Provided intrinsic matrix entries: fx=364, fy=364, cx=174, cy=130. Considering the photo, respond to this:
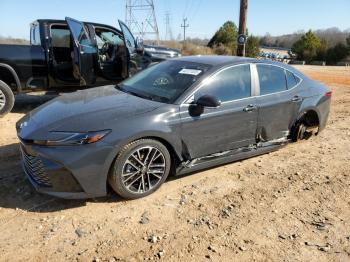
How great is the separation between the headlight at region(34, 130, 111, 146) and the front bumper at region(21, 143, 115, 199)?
0.04m

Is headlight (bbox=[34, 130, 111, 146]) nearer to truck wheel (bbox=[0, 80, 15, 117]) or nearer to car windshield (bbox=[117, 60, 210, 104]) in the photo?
car windshield (bbox=[117, 60, 210, 104])

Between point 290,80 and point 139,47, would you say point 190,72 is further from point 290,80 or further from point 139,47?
point 139,47

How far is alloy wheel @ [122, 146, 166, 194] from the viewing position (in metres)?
3.91

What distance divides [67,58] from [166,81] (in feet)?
15.1

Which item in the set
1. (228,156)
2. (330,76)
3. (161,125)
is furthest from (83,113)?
(330,76)

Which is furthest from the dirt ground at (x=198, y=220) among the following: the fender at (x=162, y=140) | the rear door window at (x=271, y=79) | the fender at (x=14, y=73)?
the fender at (x=14, y=73)

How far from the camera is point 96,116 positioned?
3893 millimetres

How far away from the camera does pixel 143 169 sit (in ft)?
13.1

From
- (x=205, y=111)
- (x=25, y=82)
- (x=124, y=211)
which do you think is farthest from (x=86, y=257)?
(x=25, y=82)

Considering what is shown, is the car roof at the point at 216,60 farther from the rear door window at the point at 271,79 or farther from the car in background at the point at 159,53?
the car in background at the point at 159,53

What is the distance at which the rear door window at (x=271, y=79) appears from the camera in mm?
5098

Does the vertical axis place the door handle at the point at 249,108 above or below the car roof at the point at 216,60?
below

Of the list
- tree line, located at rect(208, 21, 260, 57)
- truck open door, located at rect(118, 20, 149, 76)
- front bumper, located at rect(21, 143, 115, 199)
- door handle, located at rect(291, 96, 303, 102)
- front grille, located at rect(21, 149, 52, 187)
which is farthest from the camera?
tree line, located at rect(208, 21, 260, 57)

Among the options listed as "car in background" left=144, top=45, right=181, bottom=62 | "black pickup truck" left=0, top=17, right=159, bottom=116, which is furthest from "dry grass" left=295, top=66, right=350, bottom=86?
"black pickup truck" left=0, top=17, right=159, bottom=116
